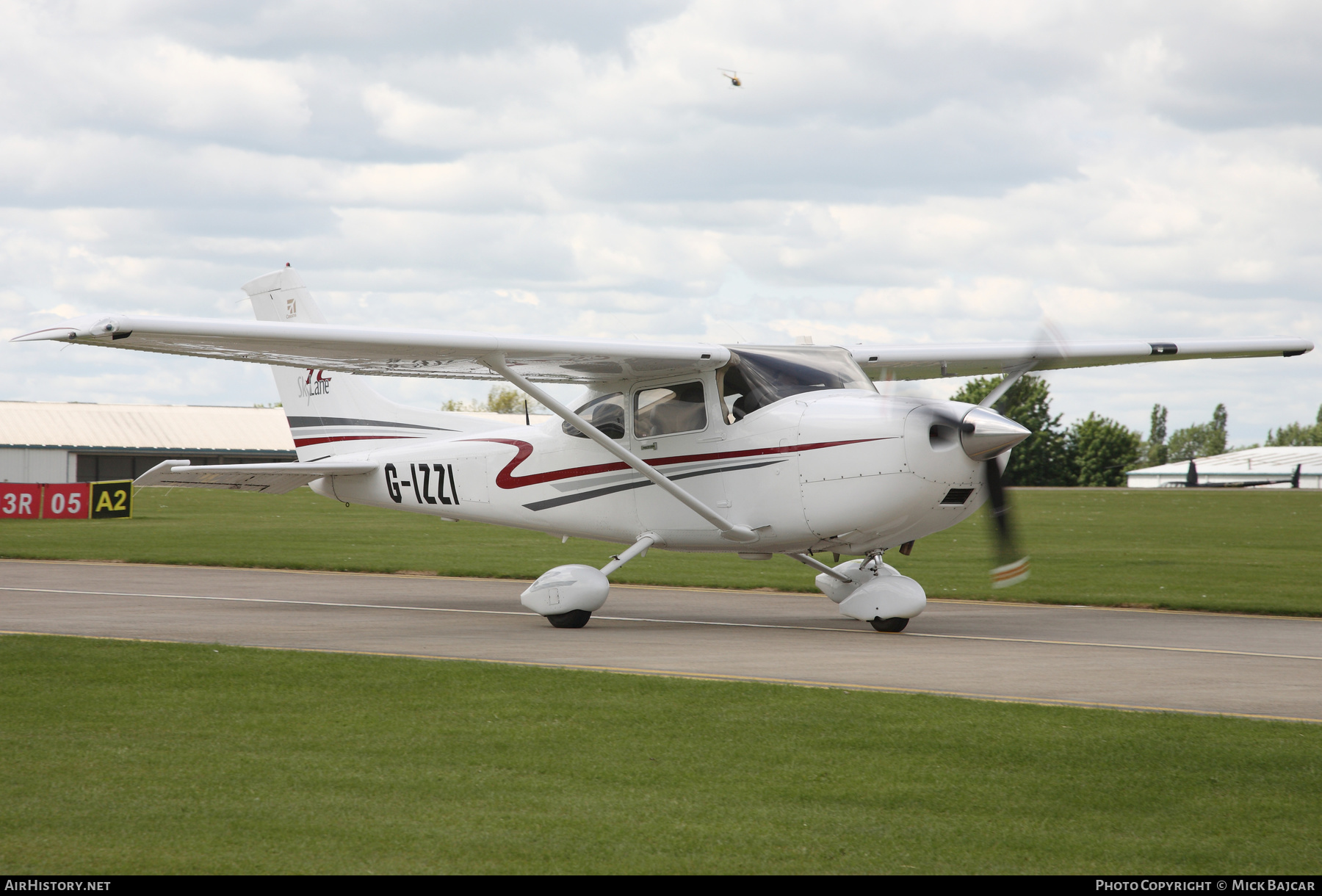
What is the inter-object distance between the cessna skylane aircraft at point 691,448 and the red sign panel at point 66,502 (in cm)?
2562

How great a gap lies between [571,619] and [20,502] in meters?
30.8

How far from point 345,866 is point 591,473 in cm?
1028

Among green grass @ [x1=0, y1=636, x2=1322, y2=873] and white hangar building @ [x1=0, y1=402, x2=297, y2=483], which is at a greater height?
white hangar building @ [x1=0, y1=402, x2=297, y2=483]

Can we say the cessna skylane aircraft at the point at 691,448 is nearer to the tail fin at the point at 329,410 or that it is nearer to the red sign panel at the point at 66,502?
the tail fin at the point at 329,410

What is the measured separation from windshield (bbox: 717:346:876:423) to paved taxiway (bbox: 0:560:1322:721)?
248 cm

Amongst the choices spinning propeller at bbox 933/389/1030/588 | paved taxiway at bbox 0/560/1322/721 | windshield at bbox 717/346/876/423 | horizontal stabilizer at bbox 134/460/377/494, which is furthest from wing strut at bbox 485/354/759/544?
horizontal stabilizer at bbox 134/460/377/494

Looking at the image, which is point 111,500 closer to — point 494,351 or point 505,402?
point 494,351

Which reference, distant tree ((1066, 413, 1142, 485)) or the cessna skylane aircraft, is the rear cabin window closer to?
the cessna skylane aircraft

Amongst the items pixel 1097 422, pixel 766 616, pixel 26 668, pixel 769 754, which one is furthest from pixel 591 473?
pixel 1097 422

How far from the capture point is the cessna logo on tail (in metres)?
18.9

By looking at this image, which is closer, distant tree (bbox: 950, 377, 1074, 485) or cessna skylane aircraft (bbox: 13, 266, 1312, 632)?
cessna skylane aircraft (bbox: 13, 266, 1312, 632)

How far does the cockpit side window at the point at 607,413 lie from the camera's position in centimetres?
1498

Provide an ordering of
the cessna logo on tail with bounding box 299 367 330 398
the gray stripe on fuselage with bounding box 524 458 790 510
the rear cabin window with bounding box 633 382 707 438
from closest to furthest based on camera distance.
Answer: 1. the gray stripe on fuselage with bounding box 524 458 790 510
2. the rear cabin window with bounding box 633 382 707 438
3. the cessna logo on tail with bounding box 299 367 330 398

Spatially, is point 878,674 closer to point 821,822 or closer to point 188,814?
point 821,822
